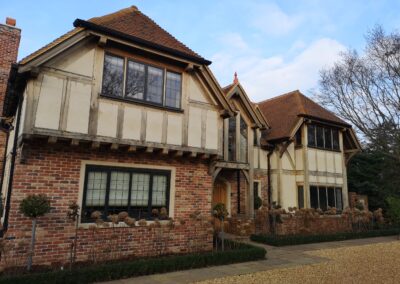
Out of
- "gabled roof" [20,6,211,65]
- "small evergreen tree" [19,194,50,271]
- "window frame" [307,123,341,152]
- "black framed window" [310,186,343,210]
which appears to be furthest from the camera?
→ "window frame" [307,123,341,152]

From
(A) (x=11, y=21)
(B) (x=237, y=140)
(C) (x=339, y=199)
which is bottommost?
(C) (x=339, y=199)

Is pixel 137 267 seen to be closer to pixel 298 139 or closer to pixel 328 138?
pixel 298 139

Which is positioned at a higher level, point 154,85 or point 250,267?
point 154,85

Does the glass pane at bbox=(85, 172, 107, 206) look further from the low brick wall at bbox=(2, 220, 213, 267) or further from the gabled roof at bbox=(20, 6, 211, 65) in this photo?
the gabled roof at bbox=(20, 6, 211, 65)

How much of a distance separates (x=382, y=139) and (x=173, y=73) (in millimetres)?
17910

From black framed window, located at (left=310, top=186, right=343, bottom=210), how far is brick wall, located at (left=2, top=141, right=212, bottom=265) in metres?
8.69

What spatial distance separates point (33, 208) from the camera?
6.71 meters

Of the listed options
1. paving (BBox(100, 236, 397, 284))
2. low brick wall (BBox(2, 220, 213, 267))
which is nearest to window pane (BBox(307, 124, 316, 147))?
paving (BBox(100, 236, 397, 284))

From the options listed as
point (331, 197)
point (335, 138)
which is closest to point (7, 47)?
point (335, 138)

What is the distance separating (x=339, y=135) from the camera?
18.1 metres

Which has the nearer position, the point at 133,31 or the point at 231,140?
the point at 133,31

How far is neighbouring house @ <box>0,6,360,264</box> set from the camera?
7.46m

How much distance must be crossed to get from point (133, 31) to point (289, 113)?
1120 cm

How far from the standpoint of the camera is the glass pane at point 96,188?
8188 mm
